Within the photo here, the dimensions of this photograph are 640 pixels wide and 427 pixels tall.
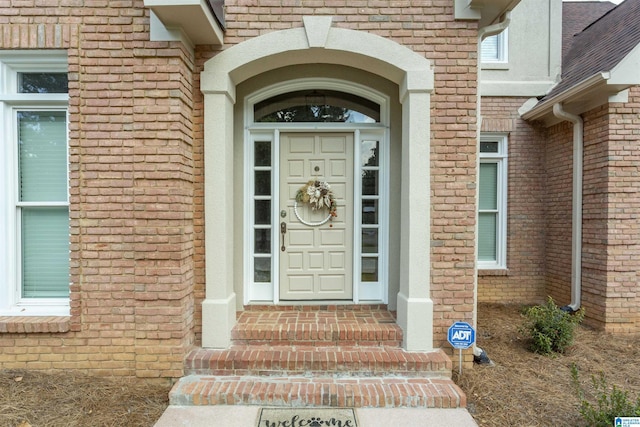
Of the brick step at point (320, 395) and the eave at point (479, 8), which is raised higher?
the eave at point (479, 8)

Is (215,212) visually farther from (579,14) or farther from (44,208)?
(579,14)

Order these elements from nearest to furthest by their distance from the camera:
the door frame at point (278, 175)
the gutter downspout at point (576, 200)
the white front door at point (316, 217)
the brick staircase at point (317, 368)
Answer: the brick staircase at point (317, 368) → the door frame at point (278, 175) → the white front door at point (316, 217) → the gutter downspout at point (576, 200)

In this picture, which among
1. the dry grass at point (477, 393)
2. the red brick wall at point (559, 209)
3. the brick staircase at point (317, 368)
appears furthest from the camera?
the red brick wall at point (559, 209)

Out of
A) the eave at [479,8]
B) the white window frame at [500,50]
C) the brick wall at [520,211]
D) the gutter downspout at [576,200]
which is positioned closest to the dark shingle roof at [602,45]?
the gutter downspout at [576,200]

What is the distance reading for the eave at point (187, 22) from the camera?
2762mm

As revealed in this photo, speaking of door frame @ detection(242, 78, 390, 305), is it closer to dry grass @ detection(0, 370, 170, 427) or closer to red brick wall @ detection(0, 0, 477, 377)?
red brick wall @ detection(0, 0, 477, 377)

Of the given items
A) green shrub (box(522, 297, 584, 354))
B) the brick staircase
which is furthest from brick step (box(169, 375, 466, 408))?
green shrub (box(522, 297, 584, 354))

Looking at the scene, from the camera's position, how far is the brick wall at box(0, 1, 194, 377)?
3.09 metres

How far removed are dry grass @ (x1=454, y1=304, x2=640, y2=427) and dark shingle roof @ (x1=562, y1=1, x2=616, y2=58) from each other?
6.04m

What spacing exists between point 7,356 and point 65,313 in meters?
0.58

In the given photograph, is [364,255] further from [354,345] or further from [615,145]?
[615,145]

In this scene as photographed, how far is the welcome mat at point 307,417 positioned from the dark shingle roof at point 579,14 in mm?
8131

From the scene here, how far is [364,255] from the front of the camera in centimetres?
417

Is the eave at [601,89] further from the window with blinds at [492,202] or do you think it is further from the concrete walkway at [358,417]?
the concrete walkway at [358,417]
